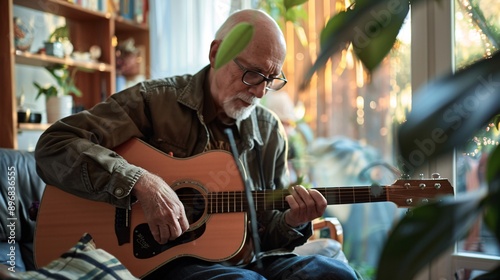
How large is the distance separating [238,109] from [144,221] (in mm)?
447

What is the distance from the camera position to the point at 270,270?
4.82 ft

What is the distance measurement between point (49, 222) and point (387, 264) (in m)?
1.37

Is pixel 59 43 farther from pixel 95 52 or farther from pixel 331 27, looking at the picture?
pixel 331 27

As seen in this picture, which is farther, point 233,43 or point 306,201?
point 306,201

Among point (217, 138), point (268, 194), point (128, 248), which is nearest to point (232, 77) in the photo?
point (217, 138)

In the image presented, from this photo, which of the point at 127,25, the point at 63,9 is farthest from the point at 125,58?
the point at 63,9

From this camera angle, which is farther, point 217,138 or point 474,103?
point 217,138

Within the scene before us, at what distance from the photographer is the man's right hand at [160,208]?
135 centimetres

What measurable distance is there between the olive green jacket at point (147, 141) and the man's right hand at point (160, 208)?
0.11ft

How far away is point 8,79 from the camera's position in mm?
2299

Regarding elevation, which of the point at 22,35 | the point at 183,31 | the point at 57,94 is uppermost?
the point at 183,31

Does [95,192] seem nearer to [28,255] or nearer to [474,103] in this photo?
[28,255]

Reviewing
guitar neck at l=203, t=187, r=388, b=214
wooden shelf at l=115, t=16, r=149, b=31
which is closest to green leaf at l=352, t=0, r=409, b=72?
guitar neck at l=203, t=187, r=388, b=214

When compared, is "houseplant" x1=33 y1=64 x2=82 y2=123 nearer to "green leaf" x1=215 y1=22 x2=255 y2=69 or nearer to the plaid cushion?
the plaid cushion
